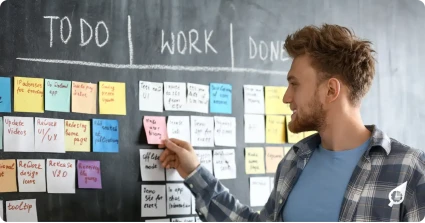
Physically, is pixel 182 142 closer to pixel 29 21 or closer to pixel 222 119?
pixel 222 119

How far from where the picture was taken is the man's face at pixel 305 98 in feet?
7.57

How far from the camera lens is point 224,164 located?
2609 mm

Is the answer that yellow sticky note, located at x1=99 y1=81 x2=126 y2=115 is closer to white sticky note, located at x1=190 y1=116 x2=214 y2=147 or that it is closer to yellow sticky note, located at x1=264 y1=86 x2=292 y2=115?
white sticky note, located at x1=190 y1=116 x2=214 y2=147

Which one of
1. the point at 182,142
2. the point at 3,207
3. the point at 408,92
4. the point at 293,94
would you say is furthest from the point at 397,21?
the point at 3,207

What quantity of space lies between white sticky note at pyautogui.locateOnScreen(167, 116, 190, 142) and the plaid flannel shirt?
0.15m

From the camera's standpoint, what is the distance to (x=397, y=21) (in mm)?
3125

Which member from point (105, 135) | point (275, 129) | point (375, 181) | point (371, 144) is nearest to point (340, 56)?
point (371, 144)

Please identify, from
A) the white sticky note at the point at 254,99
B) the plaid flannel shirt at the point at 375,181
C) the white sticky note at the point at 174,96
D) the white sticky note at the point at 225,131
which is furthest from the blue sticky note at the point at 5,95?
the white sticky note at the point at 254,99

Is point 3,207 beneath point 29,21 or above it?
beneath

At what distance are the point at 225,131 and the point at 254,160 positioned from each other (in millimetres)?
190

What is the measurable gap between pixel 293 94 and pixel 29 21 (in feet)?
3.18

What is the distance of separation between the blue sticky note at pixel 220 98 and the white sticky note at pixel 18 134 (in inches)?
29.2

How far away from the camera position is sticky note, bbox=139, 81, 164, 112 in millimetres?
2410

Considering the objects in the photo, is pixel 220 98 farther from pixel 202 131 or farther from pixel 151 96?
pixel 151 96
